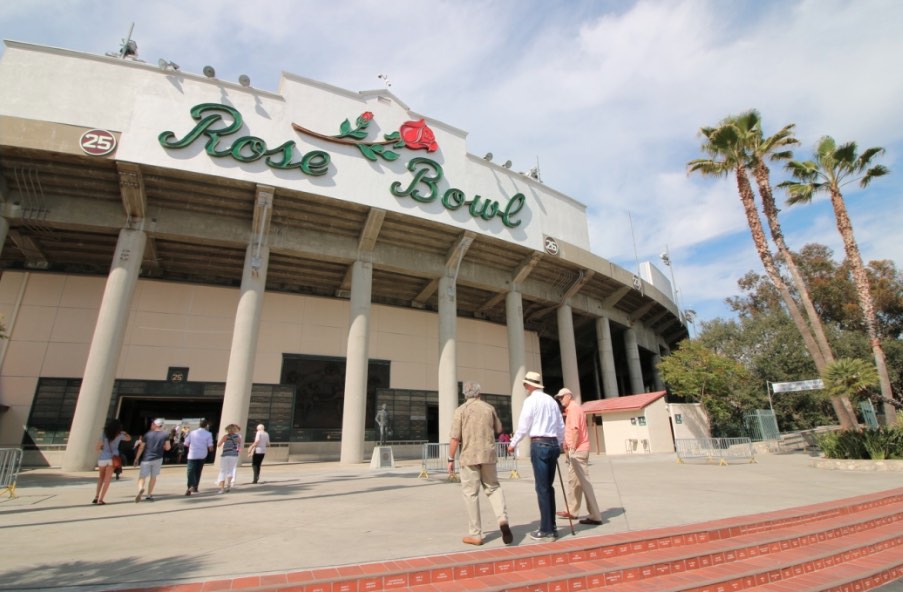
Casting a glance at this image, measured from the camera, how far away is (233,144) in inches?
650

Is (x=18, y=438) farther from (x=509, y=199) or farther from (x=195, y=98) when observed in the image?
(x=509, y=199)

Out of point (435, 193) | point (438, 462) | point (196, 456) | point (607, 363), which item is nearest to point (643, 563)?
point (196, 456)

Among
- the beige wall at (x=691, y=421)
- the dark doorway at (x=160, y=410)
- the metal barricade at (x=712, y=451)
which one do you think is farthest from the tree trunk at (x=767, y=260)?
the dark doorway at (x=160, y=410)

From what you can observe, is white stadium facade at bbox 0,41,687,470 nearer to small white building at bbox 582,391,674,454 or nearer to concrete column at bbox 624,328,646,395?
small white building at bbox 582,391,674,454

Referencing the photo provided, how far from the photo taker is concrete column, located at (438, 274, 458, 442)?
62.4ft

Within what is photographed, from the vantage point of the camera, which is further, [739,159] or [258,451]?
[739,159]

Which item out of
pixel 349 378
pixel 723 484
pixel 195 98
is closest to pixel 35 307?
pixel 195 98

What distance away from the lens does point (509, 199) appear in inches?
876

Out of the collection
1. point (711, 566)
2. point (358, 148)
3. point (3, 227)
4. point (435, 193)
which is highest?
point (358, 148)

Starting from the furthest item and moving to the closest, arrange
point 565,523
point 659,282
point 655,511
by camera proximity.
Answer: point 659,282, point 655,511, point 565,523

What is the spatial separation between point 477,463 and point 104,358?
53.2ft

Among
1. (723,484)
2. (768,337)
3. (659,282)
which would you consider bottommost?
(723,484)

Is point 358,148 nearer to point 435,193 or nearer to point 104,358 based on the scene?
point 435,193

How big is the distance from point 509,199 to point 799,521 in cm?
1877
